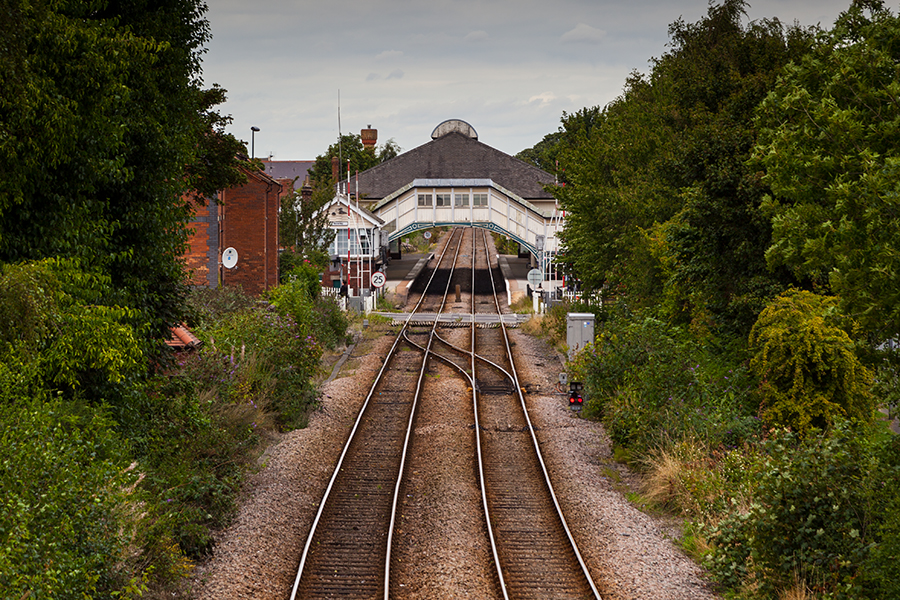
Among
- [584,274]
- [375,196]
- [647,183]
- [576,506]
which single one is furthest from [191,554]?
[375,196]

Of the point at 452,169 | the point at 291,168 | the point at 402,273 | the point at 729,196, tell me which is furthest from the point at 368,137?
the point at 729,196

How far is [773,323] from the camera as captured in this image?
14242mm

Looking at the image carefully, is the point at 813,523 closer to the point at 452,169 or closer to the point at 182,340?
the point at 182,340

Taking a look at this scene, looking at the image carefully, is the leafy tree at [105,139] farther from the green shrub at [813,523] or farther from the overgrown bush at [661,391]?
the overgrown bush at [661,391]

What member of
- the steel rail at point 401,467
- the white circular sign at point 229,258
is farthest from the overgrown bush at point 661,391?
the white circular sign at point 229,258

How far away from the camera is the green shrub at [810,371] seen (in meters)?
13.6

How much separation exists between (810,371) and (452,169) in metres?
56.3

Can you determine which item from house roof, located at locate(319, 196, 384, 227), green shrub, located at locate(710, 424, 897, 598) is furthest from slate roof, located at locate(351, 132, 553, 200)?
green shrub, located at locate(710, 424, 897, 598)

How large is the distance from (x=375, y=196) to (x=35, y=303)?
57.2 m

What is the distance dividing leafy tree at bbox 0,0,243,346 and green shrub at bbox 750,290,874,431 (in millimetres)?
10247

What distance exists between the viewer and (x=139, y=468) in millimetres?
10719

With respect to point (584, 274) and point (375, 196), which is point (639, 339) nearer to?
point (584, 274)

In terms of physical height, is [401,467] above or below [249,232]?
below

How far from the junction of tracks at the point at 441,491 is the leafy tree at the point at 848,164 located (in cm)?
495
